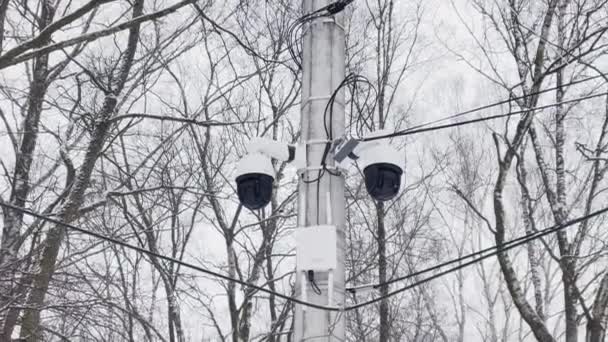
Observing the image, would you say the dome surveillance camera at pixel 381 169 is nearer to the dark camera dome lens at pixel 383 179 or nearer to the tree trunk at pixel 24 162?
the dark camera dome lens at pixel 383 179

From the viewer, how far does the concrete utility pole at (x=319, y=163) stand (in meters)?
2.82

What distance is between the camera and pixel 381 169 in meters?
3.07

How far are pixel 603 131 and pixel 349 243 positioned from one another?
18.7 feet

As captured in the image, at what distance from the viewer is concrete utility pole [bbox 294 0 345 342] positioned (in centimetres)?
282

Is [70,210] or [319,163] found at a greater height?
[70,210]

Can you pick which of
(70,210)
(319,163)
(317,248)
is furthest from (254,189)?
(70,210)

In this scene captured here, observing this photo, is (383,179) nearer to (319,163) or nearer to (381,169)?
(381,169)

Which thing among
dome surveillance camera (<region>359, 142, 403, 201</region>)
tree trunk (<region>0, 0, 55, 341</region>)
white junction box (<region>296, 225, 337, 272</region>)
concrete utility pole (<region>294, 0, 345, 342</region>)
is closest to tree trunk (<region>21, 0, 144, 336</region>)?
tree trunk (<region>0, 0, 55, 341</region>)

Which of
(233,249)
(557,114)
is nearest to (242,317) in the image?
(233,249)

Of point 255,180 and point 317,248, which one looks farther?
point 255,180

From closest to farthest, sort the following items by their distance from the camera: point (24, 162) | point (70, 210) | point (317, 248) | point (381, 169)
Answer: point (317, 248) → point (381, 169) → point (70, 210) → point (24, 162)

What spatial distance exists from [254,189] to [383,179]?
76 centimetres

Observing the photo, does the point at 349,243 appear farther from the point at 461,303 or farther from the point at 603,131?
the point at 461,303

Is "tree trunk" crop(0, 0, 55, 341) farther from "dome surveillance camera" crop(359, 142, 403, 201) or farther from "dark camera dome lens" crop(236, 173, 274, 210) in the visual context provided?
"dome surveillance camera" crop(359, 142, 403, 201)
